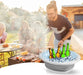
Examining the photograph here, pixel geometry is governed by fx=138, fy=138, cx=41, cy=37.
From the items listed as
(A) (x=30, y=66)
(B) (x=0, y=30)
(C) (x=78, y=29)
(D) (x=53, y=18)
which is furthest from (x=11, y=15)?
(A) (x=30, y=66)

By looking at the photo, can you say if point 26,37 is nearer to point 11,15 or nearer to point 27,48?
point 27,48

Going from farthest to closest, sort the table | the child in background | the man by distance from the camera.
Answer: the child in background
the man
the table

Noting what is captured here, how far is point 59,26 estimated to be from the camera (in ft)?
11.6

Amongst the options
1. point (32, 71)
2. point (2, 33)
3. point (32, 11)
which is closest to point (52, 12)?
point (32, 11)

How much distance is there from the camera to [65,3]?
427 centimetres

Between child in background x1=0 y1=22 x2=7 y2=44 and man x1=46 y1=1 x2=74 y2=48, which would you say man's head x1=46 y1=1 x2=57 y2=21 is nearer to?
man x1=46 y1=1 x2=74 y2=48

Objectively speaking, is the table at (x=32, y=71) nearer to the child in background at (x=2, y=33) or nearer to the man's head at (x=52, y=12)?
the man's head at (x=52, y=12)

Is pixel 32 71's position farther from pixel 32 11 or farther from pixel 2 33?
pixel 32 11

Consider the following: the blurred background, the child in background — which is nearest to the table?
the blurred background

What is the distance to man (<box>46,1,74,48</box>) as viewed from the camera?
3.45 metres

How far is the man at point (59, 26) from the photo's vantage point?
3453 mm

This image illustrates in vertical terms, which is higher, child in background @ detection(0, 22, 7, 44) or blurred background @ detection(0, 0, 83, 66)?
blurred background @ detection(0, 0, 83, 66)

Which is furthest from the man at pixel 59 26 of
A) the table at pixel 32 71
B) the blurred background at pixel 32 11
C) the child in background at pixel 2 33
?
the table at pixel 32 71

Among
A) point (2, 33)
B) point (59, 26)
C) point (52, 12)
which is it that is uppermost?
point (52, 12)
